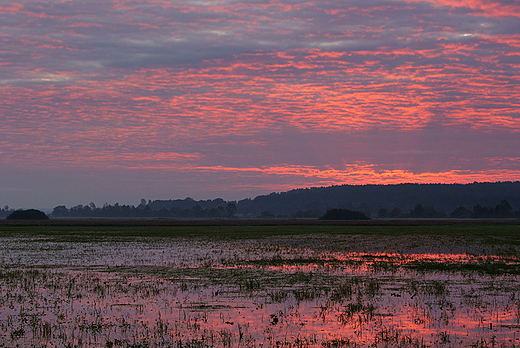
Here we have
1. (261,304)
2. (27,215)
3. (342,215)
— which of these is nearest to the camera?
(261,304)

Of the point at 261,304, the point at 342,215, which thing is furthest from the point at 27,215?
the point at 261,304

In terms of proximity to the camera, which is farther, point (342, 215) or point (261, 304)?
point (342, 215)

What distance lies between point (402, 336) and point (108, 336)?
8366 mm

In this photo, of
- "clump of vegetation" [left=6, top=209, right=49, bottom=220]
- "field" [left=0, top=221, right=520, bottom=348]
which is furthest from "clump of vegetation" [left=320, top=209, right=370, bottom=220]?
"field" [left=0, top=221, right=520, bottom=348]

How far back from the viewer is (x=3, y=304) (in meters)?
20.3

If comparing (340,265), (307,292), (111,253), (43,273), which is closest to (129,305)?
(307,292)

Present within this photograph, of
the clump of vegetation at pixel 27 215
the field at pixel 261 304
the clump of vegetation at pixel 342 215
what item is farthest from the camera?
the clump of vegetation at pixel 342 215

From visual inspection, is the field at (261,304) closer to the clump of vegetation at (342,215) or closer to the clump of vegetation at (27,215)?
the clump of vegetation at (342,215)

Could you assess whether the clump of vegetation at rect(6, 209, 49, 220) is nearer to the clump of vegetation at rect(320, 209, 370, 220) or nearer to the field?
the clump of vegetation at rect(320, 209, 370, 220)

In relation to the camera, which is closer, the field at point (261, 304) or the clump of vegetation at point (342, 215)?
the field at point (261, 304)

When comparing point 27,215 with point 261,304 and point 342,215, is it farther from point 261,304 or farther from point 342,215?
point 261,304

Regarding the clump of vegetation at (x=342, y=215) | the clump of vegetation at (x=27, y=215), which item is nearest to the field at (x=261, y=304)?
the clump of vegetation at (x=342, y=215)

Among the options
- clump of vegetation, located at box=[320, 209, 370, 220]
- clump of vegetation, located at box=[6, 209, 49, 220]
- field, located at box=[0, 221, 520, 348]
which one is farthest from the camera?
clump of vegetation, located at box=[320, 209, 370, 220]

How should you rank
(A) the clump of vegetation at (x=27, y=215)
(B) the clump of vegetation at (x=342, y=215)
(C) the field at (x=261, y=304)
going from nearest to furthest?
(C) the field at (x=261, y=304), (A) the clump of vegetation at (x=27, y=215), (B) the clump of vegetation at (x=342, y=215)
